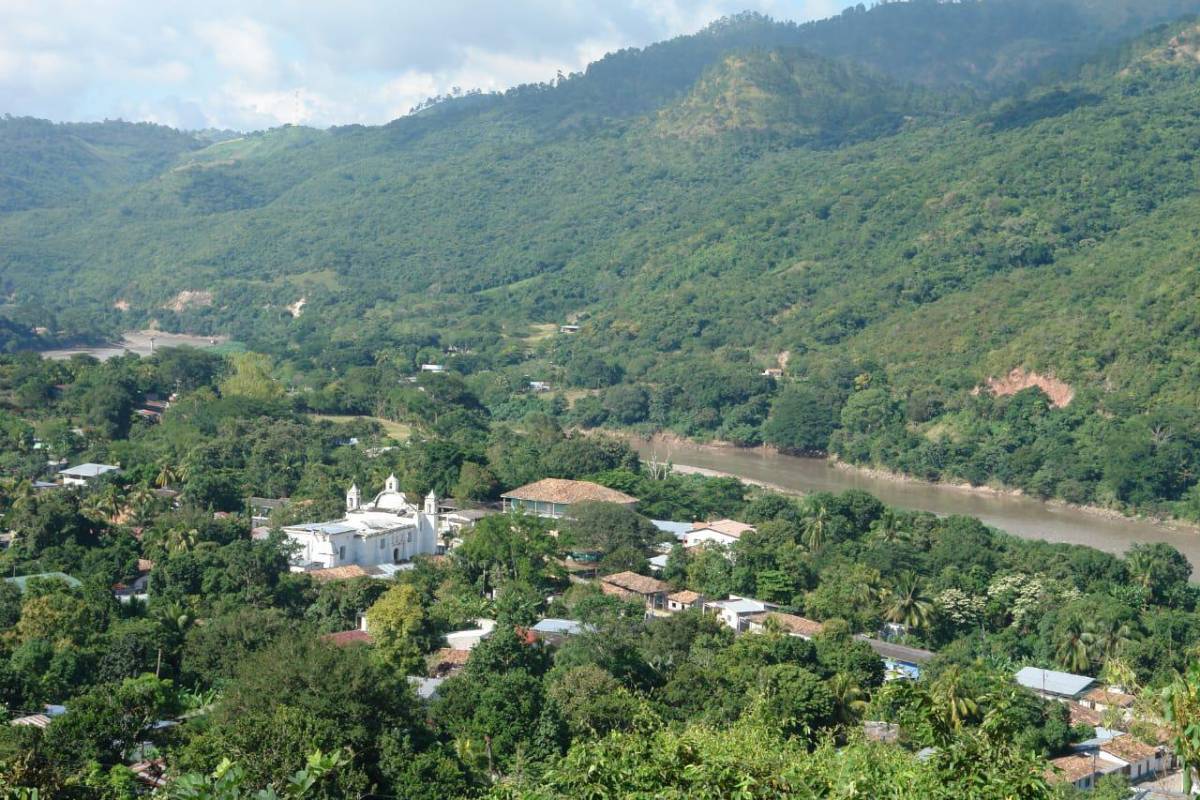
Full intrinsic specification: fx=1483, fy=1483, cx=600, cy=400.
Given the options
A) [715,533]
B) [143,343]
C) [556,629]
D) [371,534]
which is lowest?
[556,629]

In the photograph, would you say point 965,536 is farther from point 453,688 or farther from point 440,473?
point 453,688

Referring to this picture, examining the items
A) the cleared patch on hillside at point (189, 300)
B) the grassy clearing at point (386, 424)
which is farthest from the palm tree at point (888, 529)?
the cleared patch on hillside at point (189, 300)

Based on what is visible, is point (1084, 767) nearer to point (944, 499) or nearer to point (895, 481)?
point (944, 499)

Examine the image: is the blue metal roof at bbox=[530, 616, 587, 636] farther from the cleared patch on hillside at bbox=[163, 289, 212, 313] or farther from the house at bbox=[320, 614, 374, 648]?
the cleared patch on hillside at bbox=[163, 289, 212, 313]

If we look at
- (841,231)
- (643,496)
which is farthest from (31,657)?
(841,231)

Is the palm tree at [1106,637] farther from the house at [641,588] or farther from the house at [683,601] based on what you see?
the house at [641,588]

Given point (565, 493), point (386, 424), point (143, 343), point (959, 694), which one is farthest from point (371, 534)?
point (143, 343)
